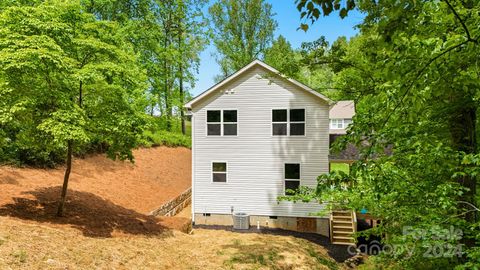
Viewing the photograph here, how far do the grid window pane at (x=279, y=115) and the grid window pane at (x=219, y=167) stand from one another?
3702 millimetres

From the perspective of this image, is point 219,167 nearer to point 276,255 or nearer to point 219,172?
point 219,172

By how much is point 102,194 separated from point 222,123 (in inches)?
289

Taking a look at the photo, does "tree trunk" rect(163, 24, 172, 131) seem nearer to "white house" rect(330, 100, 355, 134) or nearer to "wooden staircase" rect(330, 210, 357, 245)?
"wooden staircase" rect(330, 210, 357, 245)

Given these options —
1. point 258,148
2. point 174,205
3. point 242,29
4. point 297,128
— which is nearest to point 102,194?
point 174,205

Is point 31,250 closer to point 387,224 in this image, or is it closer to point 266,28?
point 387,224

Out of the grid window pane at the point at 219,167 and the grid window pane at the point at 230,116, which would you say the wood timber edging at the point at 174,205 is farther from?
the grid window pane at the point at 230,116

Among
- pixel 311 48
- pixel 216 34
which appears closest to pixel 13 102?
pixel 311 48

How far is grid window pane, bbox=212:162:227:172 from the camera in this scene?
16.4 meters

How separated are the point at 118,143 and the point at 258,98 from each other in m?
7.92

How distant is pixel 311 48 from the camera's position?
9.56 meters

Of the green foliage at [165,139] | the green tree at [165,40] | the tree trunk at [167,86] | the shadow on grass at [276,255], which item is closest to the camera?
the shadow on grass at [276,255]

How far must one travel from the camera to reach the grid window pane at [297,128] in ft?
51.4

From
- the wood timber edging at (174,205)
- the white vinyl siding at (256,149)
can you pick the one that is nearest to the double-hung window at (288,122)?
the white vinyl siding at (256,149)

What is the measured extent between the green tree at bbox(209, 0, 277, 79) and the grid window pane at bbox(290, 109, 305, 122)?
748 inches
